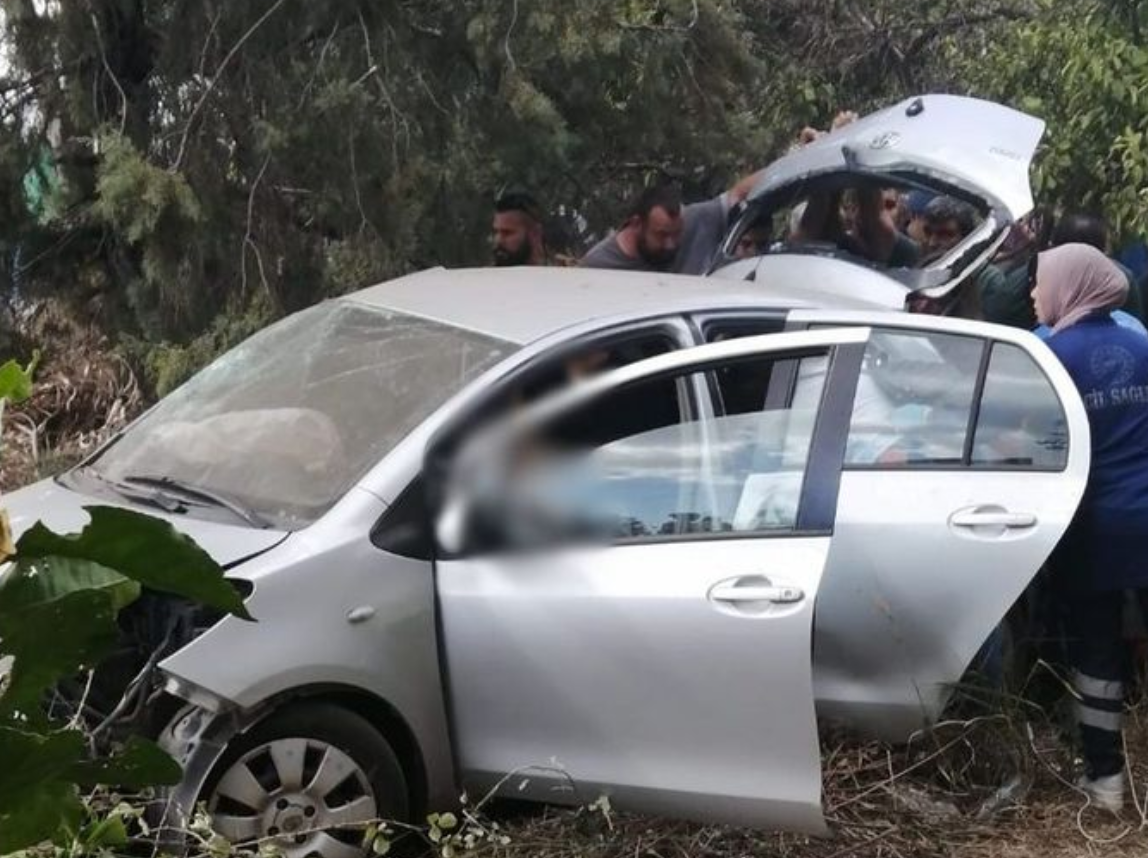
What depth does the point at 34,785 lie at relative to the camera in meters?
2.11

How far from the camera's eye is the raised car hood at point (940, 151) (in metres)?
6.07

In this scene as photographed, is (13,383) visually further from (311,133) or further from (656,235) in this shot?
(311,133)

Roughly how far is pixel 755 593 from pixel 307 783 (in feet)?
3.73

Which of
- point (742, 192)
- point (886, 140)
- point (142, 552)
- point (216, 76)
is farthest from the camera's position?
point (216, 76)

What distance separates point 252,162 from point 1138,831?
4633 mm

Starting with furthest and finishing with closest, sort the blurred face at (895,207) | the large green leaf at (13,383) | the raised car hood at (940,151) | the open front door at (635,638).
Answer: the blurred face at (895,207)
the raised car hood at (940,151)
the open front door at (635,638)
the large green leaf at (13,383)

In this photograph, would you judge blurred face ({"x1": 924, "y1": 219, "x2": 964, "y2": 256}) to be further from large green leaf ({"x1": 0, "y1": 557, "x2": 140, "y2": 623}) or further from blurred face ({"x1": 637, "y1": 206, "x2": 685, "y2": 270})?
large green leaf ({"x1": 0, "y1": 557, "x2": 140, "y2": 623})

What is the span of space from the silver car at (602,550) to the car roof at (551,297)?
0.9 inches

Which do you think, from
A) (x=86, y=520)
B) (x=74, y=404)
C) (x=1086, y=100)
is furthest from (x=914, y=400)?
(x=74, y=404)

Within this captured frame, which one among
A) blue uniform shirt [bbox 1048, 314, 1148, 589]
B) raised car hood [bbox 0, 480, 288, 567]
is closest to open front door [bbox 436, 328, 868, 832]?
raised car hood [bbox 0, 480, 288, 567]

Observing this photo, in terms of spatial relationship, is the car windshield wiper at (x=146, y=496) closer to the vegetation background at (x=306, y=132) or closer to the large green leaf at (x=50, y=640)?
the large green leaf at (x=50, y=640)

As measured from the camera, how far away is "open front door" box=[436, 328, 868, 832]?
3.77 m

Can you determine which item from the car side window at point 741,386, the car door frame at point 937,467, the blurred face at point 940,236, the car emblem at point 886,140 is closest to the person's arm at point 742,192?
the car emblem at point 886,140

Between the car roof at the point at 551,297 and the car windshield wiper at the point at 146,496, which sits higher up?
the car roof at the point at 551,297
